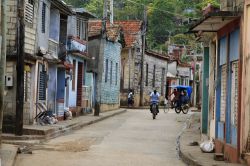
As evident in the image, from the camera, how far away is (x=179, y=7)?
64.9m

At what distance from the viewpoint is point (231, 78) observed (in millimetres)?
13055

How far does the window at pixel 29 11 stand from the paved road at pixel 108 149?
180 inches

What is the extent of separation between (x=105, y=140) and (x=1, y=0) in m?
7.49

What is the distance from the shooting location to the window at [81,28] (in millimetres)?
30117

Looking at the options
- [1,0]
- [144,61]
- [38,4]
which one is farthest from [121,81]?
[1,0]

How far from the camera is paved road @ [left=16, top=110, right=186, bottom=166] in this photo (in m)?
13.1

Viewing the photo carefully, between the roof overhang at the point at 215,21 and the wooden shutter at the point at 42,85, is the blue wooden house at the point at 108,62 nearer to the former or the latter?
the wooden shutter at the point at 42,85

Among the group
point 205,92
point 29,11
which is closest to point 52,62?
point 29,11

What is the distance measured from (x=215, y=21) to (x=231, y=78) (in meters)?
1.44

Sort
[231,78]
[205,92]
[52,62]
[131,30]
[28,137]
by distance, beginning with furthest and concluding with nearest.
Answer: [131,30]
[52,62]
[205,92]
[28,137]
[231,78]

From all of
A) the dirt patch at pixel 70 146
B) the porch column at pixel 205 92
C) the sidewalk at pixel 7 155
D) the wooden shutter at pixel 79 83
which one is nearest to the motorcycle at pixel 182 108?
the wooden shutter at pixel 79 83

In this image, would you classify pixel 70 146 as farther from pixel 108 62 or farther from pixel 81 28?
pixel 108 62

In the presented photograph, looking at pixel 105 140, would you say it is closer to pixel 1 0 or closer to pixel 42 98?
pixel 42 98

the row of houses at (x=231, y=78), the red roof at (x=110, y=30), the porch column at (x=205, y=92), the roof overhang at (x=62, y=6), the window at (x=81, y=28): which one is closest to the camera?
the row of houses at (x=231, y=78)
